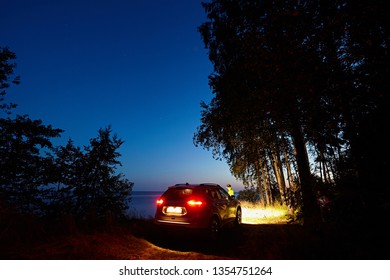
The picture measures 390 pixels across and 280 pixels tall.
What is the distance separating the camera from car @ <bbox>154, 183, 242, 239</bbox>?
7043mm

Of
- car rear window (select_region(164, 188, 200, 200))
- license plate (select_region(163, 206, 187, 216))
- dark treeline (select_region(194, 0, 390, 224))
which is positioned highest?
dark treeline (select_region(194, 0, 390, 224))

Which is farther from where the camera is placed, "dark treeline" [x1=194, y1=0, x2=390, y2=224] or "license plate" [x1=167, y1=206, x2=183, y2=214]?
"license plate" [x1=167, y1=206, x2=183, y2=214]

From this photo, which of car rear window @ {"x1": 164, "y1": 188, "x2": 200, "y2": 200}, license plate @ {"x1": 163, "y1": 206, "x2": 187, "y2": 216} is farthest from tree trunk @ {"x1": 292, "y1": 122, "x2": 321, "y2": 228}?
license plate @ {"x1": 163, "y1": 206, "x2": 187, "y2": 216}

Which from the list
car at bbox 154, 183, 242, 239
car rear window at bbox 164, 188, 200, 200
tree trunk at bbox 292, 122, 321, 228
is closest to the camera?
car at bbox 154, 183, 242, 239

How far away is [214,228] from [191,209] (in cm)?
121

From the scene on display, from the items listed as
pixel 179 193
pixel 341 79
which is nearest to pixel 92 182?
pixel 179 193

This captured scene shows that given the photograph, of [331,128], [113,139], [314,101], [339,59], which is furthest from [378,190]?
[113,139]

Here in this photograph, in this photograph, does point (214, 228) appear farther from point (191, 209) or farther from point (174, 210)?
point (174, 210)

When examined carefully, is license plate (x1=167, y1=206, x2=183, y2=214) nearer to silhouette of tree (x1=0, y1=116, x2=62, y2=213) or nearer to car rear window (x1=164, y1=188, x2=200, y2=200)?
car rear window (x1=164, y1=188, x2=200, y2=200)

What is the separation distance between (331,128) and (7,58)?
1700cm

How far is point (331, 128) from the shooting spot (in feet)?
18.7

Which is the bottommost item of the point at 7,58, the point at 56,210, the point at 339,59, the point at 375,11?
the point at 56,210

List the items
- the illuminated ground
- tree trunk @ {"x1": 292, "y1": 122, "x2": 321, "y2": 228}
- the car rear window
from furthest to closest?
the illuminated ground, tree trunk @ {"x1": 292, "y1": 122, "x2": 321, "y2": 228}, the car rear window

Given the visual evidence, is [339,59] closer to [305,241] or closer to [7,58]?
[305,241]
